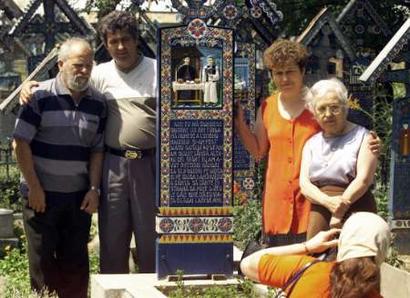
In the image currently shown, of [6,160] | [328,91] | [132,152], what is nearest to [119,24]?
[132,152]

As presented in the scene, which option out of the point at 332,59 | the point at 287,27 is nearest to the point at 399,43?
the point at 332,59

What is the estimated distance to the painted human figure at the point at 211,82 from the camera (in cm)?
617

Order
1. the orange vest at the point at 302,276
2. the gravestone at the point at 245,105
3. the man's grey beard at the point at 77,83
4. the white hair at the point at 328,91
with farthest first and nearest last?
1. the gravestone at the point at 245,105
2. the man's grey beard at the point at 77,83
3. the white hair at the point at 328,91
4. the orange vest at the point at 302,276

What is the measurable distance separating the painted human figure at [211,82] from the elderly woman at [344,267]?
6.89 feet

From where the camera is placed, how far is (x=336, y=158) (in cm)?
525

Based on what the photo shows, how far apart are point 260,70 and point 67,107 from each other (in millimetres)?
6443

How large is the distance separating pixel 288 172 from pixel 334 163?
39 centimetres

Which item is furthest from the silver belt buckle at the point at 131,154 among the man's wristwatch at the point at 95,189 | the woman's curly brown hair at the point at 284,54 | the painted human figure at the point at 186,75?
the woman's curly brown hair at the point at 284,54

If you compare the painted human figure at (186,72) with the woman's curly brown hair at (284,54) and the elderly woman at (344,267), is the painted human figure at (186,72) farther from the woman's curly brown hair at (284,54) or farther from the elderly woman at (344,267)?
the elderly woman at (344,267)

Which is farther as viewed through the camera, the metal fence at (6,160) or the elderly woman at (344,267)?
the metal fence at (6,160)

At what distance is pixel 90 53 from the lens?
6020 millimetres

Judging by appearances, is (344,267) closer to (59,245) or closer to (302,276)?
(302,276)

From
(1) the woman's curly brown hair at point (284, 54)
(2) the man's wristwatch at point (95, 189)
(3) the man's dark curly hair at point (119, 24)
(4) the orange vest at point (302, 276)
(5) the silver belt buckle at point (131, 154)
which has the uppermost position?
(3) the man's dark curly hair at point (119, 24)

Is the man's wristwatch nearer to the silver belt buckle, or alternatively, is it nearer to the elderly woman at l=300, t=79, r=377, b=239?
the silver belt buckle
